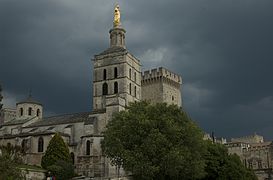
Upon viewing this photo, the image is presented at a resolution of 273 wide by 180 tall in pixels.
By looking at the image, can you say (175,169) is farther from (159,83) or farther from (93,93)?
(159,83)

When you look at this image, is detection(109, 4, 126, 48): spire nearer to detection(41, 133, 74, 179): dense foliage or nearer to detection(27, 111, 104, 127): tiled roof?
detection(27, 111, 104, 127): tiled roof

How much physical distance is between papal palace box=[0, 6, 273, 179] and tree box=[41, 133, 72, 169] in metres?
3.18

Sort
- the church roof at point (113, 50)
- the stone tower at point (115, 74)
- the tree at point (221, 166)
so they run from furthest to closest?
the church roof at point (113, 50) < the stone tower at point (115, 74) < the tree at point (221, 166)

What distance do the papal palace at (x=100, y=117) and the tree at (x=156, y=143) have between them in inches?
528

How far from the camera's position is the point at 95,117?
6588 centimetres

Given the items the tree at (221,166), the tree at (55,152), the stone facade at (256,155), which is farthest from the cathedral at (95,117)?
the stone facade at (256,155)

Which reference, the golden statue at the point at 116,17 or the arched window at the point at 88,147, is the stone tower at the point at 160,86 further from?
the arched window at the point at 88,147

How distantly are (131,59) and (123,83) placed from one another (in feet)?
18.5

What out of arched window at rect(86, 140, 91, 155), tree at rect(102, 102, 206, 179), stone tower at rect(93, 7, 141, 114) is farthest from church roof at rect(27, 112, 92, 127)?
tree at rect(102, 102, 206, 179)

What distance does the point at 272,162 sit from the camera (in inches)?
3282

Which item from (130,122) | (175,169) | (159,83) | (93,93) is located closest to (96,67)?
(93,93)

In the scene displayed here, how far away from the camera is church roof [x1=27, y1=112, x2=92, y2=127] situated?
6723 centimetres

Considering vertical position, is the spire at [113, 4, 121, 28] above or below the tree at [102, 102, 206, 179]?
above

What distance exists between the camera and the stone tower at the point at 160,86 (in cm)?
8394
